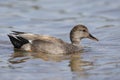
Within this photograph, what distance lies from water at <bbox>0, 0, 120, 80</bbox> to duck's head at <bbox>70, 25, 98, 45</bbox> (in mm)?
347

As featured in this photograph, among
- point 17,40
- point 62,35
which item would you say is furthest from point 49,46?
point 62,35

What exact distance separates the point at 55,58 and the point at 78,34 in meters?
1.58

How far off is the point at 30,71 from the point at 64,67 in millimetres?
913

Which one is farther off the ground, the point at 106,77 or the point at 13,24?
the point at 13,24

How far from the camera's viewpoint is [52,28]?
18.3 meters

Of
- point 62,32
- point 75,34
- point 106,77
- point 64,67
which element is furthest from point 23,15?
point 106,77

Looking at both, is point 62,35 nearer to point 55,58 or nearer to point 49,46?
point 49,46

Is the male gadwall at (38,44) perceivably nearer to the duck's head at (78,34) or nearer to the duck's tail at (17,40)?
the duck's tail at (17,40)

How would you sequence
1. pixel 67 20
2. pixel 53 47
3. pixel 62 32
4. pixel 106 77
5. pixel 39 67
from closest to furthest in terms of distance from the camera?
pixel 106 77
pixel 39 67
pixel 53 47
pixel 62 32
pixel 67 20

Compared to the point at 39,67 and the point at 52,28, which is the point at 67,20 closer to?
the point at 52,28

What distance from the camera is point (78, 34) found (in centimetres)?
1546

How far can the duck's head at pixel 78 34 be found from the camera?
15.4 m

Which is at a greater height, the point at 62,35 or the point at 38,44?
the point at 62,35

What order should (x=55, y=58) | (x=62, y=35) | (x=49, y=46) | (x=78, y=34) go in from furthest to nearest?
1. (x=62, y=35)
2. (x=78, y=34)
3. (x=49, y=46)
4. (x=55, y=58)
